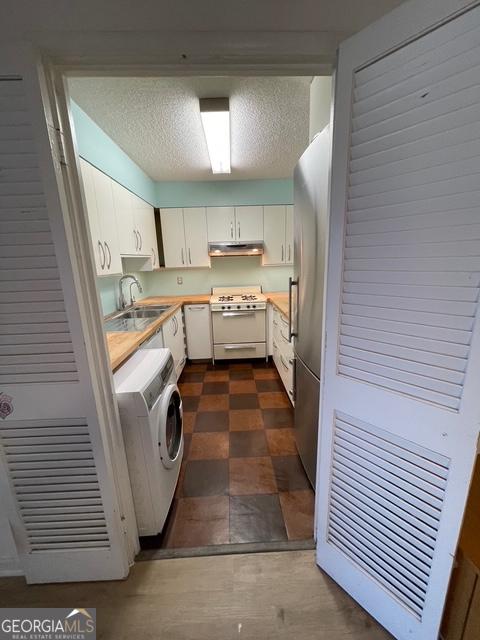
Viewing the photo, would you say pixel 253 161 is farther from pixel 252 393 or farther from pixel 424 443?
pixel 424 443

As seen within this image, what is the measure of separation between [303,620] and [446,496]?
2.76 ft

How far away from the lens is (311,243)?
1432 millimetres

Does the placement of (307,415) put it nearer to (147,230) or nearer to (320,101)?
(320,101)

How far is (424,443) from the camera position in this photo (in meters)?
0.81

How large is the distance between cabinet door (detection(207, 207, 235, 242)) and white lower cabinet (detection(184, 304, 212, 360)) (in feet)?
3.35

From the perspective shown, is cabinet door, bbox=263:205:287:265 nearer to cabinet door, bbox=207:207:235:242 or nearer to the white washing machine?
cabinet door, bbox=207:207:235:242

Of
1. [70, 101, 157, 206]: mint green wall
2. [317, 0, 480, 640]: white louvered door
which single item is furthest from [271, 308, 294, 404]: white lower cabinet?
[70, 101, 157, 206]: mint green wall

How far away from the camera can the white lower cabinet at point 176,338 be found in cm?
272

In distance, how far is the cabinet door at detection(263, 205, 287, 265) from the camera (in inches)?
142

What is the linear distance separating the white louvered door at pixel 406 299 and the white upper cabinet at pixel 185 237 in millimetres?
2927

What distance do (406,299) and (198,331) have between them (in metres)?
2.95

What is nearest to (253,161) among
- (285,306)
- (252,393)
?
(285,306)

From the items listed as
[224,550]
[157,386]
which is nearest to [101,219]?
[157,386]

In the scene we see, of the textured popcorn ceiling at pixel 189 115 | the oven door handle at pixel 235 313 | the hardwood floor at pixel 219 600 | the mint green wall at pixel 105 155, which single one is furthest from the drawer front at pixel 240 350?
the hardwood floor at pixel 219 600
